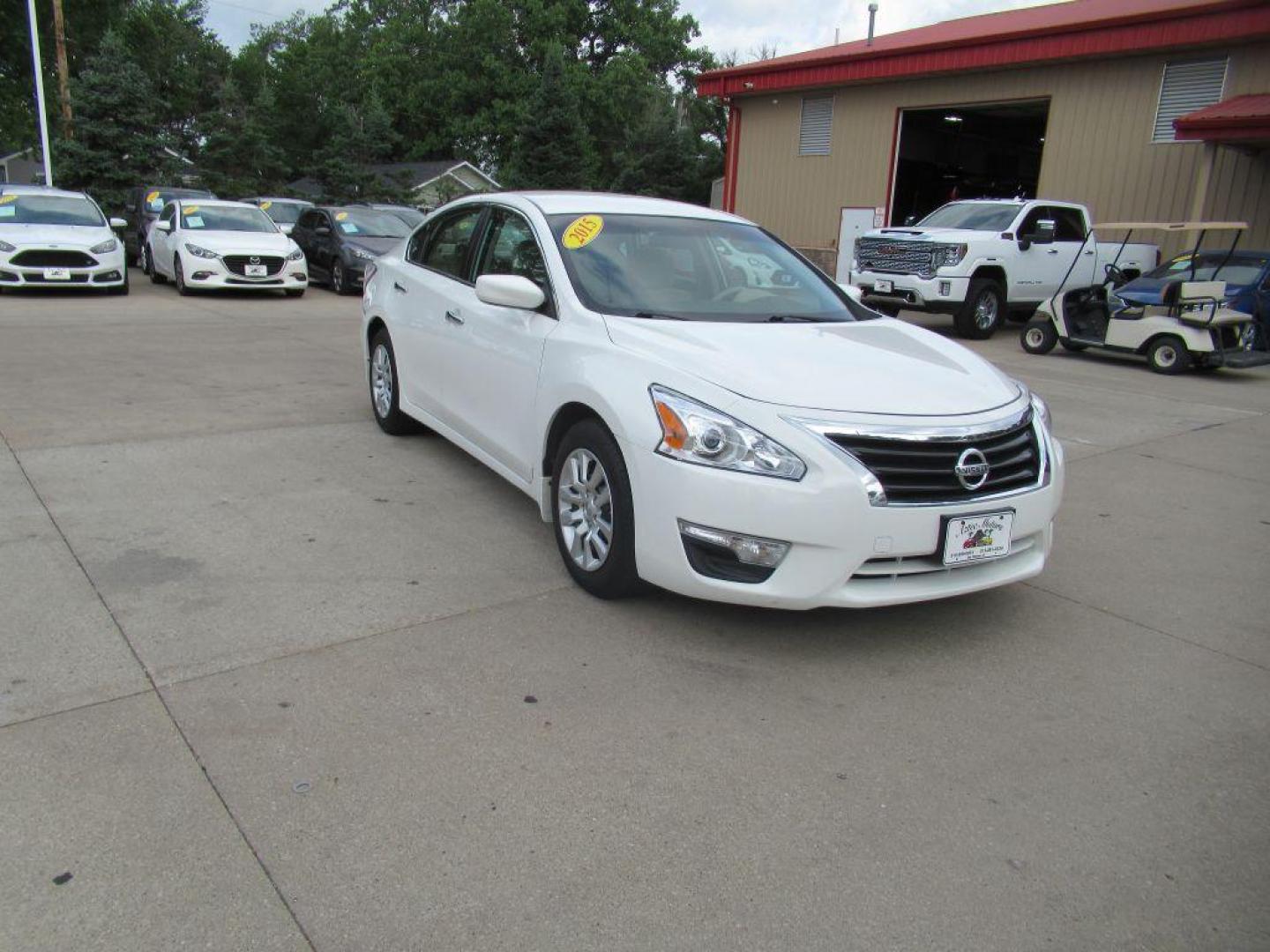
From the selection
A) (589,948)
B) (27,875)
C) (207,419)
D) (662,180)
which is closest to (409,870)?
(589,948)

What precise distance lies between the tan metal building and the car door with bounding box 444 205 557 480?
13.9 meters

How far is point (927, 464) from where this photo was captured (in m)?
3.64

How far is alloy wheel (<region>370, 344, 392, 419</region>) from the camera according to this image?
21.7ft

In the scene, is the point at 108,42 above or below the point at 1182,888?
above

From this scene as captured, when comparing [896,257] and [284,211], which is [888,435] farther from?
[284,211]

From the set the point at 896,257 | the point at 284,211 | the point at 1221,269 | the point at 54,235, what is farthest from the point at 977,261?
the point at 284,211

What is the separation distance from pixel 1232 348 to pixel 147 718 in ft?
41.1

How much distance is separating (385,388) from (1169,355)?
963cm

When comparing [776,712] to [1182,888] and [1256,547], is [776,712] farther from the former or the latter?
[1256,547]

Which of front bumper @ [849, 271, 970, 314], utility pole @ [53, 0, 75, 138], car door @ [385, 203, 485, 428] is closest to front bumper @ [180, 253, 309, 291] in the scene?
front bumper @ [849, 271, 970, 314]

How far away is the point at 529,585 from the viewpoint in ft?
14.4

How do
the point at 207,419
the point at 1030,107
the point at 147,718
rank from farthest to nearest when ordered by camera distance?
1. the point at 1030,107
2. the point at 207,419
3. the point at 147,718

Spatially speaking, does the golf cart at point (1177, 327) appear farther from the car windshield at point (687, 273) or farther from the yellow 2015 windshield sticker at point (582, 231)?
the yellow 2015 windshield sticker at point (582, 231)

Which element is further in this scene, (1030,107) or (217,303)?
(1030,107)
